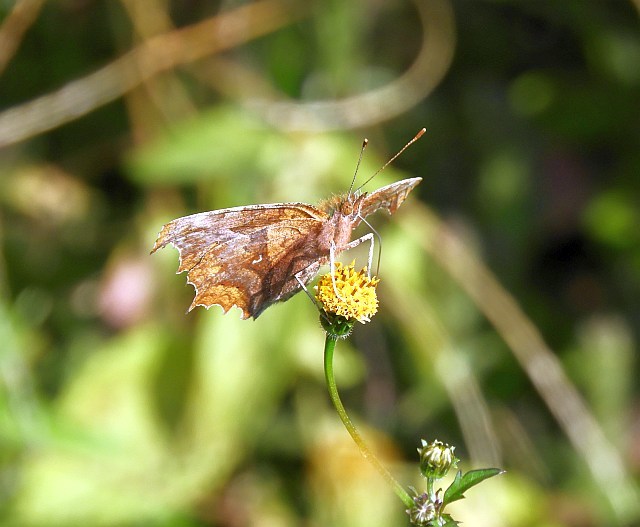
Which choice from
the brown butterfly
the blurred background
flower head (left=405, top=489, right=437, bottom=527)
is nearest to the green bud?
flower head (left=405, top=489, right=437, bottom=527)

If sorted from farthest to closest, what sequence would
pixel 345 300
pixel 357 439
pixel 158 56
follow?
pixel 158 56 → pixel 345 300 → pixel 357 439

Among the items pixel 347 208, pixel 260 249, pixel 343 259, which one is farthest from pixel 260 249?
pixel 343 259

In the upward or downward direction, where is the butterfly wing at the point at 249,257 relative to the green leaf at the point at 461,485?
upward

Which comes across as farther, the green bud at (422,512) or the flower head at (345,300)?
the flower head at (345,300)

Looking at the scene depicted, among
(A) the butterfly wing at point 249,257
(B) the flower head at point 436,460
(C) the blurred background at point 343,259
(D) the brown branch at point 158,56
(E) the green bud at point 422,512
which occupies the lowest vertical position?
(E) the green bud at point 422,512

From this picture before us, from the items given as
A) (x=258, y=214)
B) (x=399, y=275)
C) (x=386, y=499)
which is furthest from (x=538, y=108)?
(x=258, y=214)

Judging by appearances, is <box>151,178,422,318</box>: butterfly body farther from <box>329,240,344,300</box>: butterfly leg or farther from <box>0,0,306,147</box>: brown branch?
<box>0,0,306,147</box>: brown branch

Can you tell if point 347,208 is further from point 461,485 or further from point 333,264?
point 461,485

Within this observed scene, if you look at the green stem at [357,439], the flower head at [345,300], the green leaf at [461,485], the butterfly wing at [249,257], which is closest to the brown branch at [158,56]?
the butterfly wing at [249,257]

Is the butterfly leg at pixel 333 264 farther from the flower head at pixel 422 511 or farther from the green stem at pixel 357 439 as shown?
the flower head at pixel 422 511
